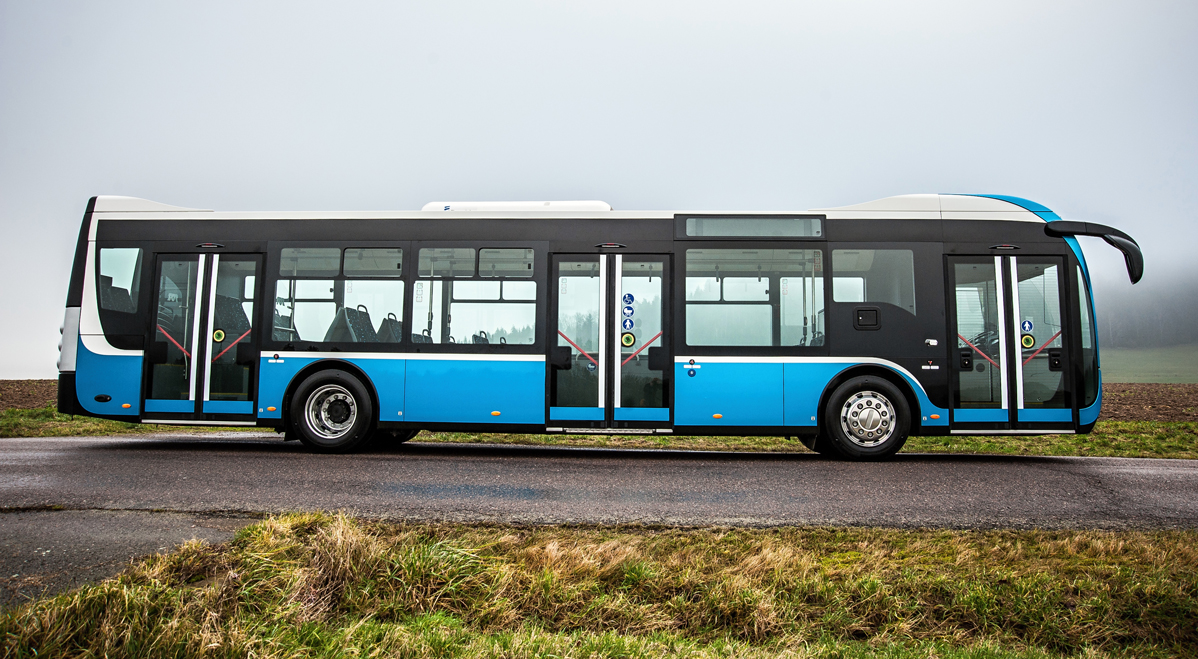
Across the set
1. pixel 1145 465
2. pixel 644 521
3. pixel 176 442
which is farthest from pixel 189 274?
pixel 1145 465

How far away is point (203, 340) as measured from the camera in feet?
29.4

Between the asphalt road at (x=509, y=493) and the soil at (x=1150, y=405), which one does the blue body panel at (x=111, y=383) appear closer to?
the asphalt road at (x=509, y=493)

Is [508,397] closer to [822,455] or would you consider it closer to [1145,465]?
[822,455]

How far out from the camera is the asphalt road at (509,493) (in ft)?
14.4

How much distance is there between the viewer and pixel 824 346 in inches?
333

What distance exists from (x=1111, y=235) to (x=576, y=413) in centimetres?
713

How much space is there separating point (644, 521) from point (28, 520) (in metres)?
4.18

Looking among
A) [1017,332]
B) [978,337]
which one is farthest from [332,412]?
[1017,332]

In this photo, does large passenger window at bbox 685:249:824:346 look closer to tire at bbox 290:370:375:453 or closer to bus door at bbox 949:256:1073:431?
bus door at bbox 949:256:1073:431

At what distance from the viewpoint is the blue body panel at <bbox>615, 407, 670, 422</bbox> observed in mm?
8406

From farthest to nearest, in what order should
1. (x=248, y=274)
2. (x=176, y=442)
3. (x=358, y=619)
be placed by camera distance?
(x=176, y=442) → (x=248, y=274) → (x=358, y=619)

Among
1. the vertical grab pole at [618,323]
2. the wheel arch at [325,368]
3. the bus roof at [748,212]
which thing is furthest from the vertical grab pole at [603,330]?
the wheel arch at [325,368]

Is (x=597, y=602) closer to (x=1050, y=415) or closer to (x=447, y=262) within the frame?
(x=447, y=262)

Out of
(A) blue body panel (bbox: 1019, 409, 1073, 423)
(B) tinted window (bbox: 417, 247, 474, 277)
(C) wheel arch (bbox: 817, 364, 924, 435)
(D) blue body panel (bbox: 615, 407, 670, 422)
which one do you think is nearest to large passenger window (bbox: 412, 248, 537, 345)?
(B) tinted window (bbox: 417, 247, 474, 277)
